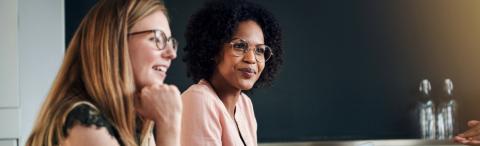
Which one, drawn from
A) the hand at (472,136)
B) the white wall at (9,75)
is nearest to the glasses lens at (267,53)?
the hand at (472,136)

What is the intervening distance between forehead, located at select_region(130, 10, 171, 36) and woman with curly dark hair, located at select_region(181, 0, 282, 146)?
71 centimetres

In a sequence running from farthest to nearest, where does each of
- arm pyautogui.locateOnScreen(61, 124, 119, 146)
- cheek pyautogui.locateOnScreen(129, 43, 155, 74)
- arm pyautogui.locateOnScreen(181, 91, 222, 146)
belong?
1. arm pyautogui.locateOnScreen(181, 91, 222, 146)
2. cheek pyautogui.locateOnScreen(129, 43, 155, 74)
3. arm pyautogui.locateOnScreen(61, 124, 119, 146)

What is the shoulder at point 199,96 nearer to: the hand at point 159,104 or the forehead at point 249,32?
the forehead at point 249,32

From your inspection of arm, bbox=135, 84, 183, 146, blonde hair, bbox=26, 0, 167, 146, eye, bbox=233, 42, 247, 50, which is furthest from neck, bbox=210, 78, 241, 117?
blonde hair, bbox=26, 0, 167, 146

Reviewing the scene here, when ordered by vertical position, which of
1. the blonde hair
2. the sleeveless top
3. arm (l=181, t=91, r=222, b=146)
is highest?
the blonde hair

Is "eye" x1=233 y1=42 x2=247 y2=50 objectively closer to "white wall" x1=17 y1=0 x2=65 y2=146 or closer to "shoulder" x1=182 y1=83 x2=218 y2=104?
"shoulder" x1=182 y1=83 x2=218 y2=104

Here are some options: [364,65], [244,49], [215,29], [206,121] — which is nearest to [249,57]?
[244,49]

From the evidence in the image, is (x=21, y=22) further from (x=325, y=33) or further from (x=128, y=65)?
(x=128, y=65)

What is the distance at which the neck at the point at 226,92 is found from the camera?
7.50 feet

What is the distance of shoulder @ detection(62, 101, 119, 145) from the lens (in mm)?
1256

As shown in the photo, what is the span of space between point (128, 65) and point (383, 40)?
3105mm

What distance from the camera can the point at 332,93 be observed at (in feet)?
14.0

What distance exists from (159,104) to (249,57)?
0.85 meters

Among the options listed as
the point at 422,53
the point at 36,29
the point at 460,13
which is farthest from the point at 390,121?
the point at 36,29
